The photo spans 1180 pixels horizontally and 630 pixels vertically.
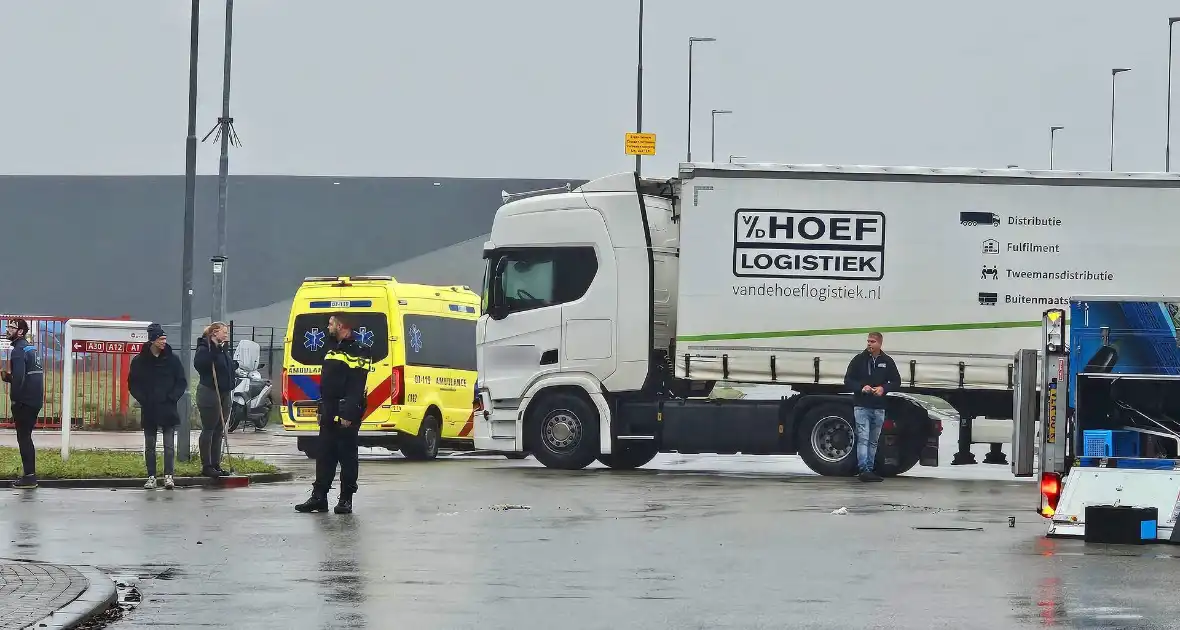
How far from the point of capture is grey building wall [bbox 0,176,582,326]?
54156mm

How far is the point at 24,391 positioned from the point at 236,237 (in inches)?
1414

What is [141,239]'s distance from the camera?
2185 inches

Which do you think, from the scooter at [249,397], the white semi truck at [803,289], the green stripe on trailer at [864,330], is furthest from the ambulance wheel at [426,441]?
the scooter at [249,397]

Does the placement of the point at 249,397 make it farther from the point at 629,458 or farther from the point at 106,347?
the point at 629,458

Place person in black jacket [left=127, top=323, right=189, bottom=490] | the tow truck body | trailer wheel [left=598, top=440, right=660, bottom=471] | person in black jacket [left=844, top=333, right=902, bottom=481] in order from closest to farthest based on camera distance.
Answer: the tow truck body
person in black jacket [left=127, top=323, right=189, bottom=490]
person in black jacket [left=844, top=333, right=902, bottom=481]
trailer wheel [left=598, top=440, right=660, bottom=471]

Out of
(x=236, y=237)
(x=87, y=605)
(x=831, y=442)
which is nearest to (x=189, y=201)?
(x=831, y=442)

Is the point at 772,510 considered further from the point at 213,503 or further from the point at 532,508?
the point at 213,503

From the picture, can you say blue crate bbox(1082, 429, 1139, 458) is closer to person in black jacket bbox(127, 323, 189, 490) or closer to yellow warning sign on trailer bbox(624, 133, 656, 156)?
person in black jacket bbox(127, 323, 189, 490)

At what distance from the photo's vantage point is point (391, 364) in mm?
24953

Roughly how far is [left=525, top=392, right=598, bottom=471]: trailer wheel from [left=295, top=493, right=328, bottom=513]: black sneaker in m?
6.98

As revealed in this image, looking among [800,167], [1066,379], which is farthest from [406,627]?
[800,167]

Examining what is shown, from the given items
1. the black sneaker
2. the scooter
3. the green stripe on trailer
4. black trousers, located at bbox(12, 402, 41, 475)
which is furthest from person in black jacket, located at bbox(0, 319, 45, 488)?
the scooter

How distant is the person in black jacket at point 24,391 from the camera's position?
1883cm

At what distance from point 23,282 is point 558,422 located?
36331 millimetres
